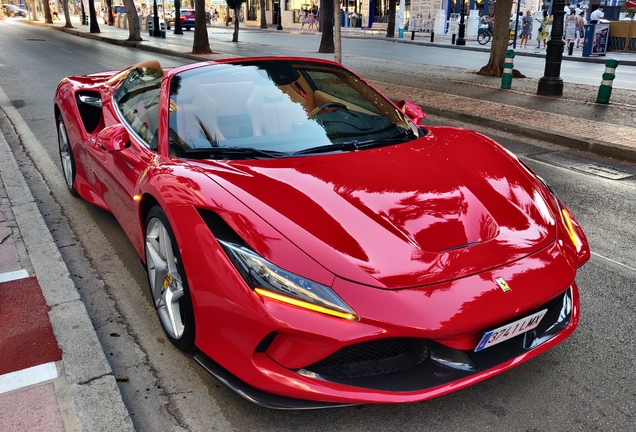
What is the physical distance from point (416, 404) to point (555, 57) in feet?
36.3

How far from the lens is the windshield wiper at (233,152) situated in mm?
3004

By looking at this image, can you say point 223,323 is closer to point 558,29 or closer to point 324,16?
point 558,29

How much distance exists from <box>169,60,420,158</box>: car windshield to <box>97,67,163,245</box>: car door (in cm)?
25

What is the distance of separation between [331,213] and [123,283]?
1.93 metres

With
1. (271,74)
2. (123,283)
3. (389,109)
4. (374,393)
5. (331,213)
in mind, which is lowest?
(123,283)

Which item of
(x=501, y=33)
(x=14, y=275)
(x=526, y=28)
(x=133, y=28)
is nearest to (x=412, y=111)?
(x=14, y=275)

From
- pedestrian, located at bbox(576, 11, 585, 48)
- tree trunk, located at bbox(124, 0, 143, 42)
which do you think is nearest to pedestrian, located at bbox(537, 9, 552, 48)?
pedestrian, located at bbox(576, 11, 585, 48)

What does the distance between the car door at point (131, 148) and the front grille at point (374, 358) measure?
165cm

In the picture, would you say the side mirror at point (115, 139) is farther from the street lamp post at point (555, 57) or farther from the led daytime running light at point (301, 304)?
the street lamp post at point (555, 57)

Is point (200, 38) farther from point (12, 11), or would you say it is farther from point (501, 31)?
point (12, 11)

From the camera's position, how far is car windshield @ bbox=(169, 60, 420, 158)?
10.3ft

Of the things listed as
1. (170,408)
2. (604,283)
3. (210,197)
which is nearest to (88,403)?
(170,408)

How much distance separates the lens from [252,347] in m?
2.15

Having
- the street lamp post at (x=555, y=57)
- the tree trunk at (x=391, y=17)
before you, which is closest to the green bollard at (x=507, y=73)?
the street lamp post at (x=555, y=57)
